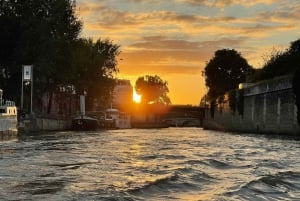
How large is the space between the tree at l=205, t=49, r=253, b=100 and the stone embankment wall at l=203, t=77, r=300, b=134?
30056 mm

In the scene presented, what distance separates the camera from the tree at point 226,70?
359ft

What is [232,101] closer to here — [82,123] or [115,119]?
[82,123]

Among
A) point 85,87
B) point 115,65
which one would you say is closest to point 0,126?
point 85,87

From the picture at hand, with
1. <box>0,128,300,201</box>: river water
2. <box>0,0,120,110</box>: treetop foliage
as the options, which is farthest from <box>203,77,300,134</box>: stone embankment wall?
<box>0,128,300,201</box>: river water

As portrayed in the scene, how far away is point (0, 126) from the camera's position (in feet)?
121

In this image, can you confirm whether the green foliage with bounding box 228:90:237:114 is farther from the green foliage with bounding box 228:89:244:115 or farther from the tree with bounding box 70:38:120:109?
the tree with bounding box 70:38:120:109

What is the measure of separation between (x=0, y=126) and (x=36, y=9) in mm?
27033

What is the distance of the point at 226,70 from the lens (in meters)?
110

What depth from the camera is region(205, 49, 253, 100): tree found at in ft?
359

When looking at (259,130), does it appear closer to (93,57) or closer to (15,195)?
(93,57)

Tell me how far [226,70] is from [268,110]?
5273cm

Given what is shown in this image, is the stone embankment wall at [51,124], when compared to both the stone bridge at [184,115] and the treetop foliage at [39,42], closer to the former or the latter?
the treetop foliage at [39,42]

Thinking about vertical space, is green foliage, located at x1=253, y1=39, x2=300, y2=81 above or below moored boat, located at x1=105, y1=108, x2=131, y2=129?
above

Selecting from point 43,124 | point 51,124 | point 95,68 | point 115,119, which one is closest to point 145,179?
point 43,124
